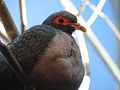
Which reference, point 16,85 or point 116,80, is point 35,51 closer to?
point 16,85

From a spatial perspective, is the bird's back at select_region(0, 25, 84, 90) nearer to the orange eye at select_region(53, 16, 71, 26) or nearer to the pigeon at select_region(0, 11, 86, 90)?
the pigeon at select_region(0, 11, 86, 90)

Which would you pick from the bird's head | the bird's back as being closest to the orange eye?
the bird's head

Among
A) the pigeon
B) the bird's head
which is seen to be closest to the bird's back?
the pigeon

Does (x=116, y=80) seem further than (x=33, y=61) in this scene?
Yes

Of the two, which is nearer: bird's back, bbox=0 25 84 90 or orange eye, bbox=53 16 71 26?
bird's back, bbox=0 25 84 90

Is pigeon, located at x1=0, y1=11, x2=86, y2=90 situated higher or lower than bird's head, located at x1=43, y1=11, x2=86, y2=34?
lower

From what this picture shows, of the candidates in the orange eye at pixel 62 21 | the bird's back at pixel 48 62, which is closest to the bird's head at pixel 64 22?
the orange eye at pixel 62 21

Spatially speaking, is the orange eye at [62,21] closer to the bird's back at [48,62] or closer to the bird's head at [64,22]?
the bird's head at [64,22]

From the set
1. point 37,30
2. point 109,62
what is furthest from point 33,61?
point 109,62
